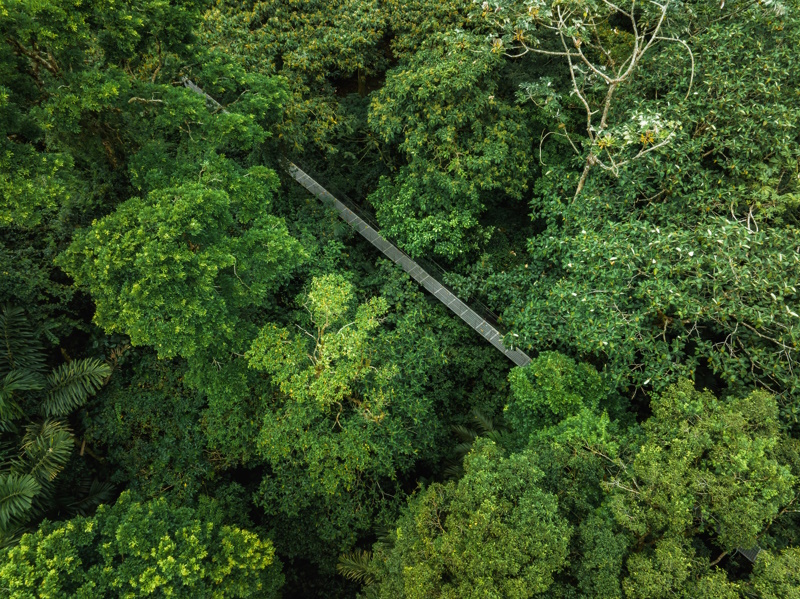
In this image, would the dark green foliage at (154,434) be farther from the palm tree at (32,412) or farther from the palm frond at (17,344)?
the palm frond at (17,344)

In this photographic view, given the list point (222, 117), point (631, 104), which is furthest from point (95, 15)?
point (631, 104)

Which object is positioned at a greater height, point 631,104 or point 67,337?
point 631,104

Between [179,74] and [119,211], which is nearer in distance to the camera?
Result: [119,211]

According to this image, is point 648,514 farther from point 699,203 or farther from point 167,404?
point 167,404

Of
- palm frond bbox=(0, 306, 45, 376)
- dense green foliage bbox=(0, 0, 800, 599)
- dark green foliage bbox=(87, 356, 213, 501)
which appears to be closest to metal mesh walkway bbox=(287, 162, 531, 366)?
dense green foliage bbox=(0, 0, 800, 599)

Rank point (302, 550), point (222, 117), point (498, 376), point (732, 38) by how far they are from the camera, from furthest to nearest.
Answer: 1. point (498, 376)
2. point (302, 550)
3. point (732, 38)
4. point (222, 117)

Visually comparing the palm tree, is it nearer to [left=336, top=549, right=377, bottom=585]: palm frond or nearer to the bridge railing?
[left=336, top=549, right=377, bottom=585]: palm frond

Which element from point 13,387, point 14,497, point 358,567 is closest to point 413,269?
point 358,567
